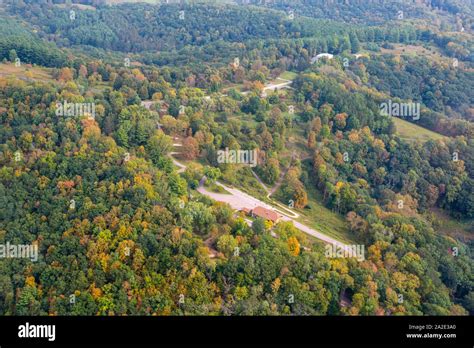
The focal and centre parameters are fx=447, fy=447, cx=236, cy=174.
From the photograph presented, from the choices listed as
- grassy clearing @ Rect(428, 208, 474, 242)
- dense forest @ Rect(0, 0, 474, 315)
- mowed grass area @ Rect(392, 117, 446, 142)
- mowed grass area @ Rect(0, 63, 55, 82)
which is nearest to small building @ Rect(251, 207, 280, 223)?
dense forest @ Rect(0, 0, 474, 315)

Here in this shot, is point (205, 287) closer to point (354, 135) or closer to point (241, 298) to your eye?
point (241, 298)

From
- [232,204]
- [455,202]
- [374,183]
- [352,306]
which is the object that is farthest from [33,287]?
[455,202]

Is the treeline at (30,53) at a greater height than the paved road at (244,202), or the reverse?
the treeline at (30,53)
